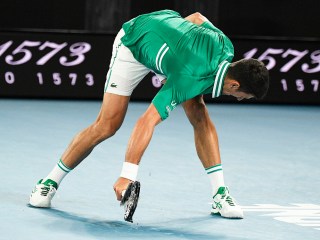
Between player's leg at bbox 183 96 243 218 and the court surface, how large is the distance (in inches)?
5.8

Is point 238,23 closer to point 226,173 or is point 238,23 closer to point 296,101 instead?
point 296,101

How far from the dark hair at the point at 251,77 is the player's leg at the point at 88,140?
0.92m

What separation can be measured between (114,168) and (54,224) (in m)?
2.36

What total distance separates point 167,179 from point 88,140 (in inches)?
58.3

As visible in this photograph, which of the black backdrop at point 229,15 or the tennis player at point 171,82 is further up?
the tennis player at point 171,82

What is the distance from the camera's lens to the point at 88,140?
7082mm

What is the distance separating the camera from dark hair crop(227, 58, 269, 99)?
6414 mm

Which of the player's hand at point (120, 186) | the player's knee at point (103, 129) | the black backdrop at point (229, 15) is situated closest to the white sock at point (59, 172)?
the player's knee at point (103, 129)

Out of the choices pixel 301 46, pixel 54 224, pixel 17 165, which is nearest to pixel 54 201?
pixel 54 224

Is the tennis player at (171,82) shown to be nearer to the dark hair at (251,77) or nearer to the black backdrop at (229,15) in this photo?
the dark hair at (251,77)

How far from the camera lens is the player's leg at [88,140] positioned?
6.98 meters

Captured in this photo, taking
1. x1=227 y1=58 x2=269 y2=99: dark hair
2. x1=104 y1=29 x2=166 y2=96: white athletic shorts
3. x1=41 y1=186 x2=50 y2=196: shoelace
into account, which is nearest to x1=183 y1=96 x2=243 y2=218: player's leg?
x1=104 y1=29 x2=166 y2=96: white athletic shorts

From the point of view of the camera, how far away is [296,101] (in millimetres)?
14555

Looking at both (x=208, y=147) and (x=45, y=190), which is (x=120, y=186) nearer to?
(x=45, y=190)
